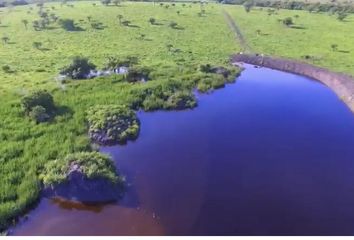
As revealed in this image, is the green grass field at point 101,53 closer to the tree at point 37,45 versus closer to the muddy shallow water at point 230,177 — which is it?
the tree at point 37,45

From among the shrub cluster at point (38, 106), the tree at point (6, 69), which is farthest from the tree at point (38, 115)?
the tree at point (6, 69)

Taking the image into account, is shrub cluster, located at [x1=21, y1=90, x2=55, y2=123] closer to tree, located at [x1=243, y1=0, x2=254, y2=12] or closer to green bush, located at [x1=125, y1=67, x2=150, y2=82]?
green bush, located at [x1=125, y1=67, x2=150, y2=82]

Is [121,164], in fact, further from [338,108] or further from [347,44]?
[347,44]

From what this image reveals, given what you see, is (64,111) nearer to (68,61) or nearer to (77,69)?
(77,69)

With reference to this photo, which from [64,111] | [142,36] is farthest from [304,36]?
[64,111]

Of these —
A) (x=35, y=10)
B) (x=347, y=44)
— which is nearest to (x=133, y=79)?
(x=347, y=44)
